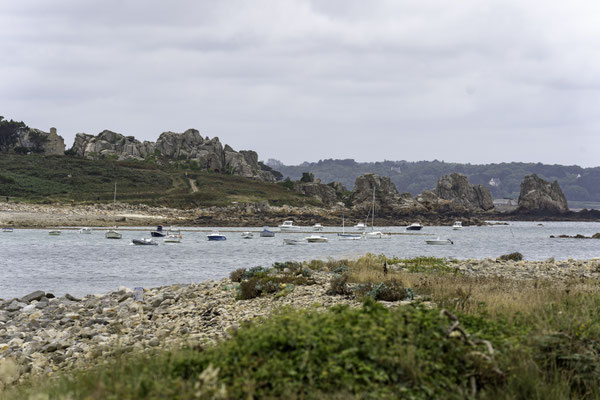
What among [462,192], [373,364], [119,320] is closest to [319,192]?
[462,192]

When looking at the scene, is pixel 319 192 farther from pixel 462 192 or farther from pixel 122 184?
pixel 462 192

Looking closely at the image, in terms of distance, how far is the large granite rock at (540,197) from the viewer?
159000mm

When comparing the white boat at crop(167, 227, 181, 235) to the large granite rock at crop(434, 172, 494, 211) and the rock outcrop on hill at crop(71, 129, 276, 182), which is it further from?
the large granite rock at crop(434, 172, 494, 211)

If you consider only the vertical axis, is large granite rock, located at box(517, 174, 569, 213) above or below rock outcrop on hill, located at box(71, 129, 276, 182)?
below

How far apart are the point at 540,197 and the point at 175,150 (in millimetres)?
109064

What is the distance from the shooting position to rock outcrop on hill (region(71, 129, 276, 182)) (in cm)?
16200

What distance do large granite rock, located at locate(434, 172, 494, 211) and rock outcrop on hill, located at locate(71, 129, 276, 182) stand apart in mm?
54498

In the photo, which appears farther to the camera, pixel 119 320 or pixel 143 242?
pixel 143 242

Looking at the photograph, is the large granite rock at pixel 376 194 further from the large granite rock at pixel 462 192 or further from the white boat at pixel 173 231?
the white boat at pixel 173 231

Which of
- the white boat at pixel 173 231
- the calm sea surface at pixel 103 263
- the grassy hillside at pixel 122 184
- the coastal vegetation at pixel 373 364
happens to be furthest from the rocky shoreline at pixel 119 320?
the grassy hillside at pixel 122 184

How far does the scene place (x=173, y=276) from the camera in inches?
1294

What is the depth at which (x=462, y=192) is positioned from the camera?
170875 mm

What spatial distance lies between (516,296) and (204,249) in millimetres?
47293

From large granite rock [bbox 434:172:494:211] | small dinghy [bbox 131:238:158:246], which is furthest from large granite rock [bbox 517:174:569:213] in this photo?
small dinghy [bbox 131:238:158:246]
